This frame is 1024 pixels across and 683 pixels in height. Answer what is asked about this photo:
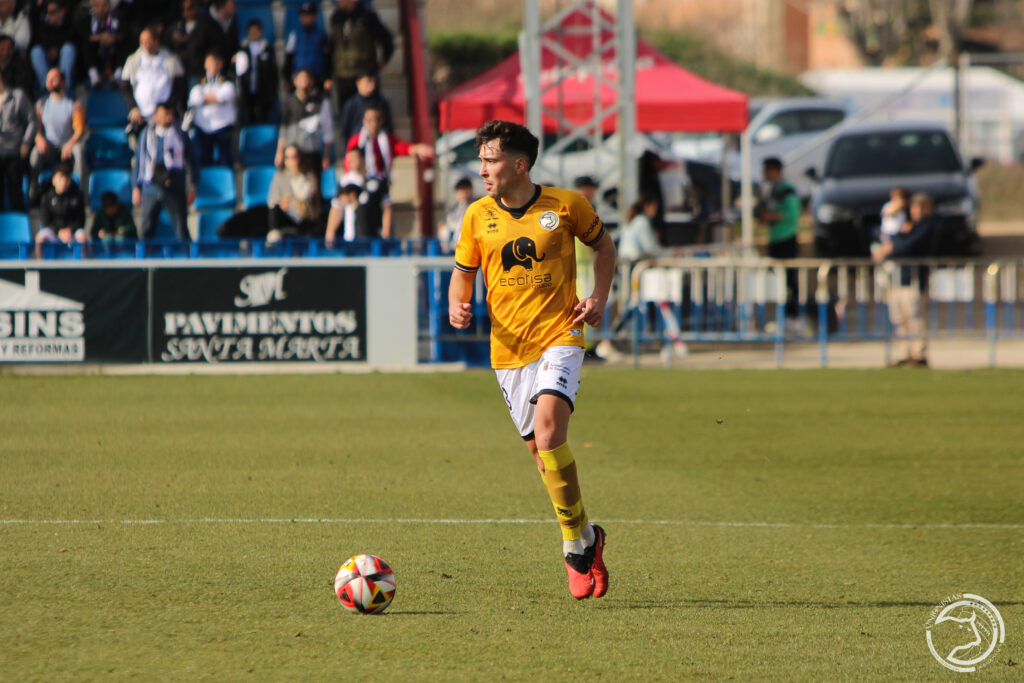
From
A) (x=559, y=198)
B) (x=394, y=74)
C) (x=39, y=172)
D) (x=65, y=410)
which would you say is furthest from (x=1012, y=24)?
(x=559, y=198)

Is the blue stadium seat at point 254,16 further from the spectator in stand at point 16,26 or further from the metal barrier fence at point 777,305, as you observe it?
the metal barrier fence at point 777,305

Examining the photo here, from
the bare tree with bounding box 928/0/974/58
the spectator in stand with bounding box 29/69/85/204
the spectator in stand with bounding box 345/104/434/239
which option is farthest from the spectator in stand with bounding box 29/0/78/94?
the bare tree with bounding box 928/0/974/58

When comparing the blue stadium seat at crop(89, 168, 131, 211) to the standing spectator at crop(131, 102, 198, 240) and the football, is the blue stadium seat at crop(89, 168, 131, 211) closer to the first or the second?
the standing spectator at crop(131, 102, 198, 240)

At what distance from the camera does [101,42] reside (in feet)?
71.7

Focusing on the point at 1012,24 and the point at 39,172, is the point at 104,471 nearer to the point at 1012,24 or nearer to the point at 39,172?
the point at 39,172

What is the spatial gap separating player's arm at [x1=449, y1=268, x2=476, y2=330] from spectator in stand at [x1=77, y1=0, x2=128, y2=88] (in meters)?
16.3

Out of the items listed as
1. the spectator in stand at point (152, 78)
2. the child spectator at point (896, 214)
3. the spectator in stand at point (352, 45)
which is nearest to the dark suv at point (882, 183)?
the child spectator at point (896, 214)

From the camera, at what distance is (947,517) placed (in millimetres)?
8922

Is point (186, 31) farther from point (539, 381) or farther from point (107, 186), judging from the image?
point (539, 381)

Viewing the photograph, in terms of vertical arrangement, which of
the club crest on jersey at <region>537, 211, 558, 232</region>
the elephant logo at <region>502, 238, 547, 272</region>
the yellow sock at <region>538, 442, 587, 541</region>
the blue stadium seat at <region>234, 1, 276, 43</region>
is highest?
the blue stadium seat at <region>234, 1, 276, 43</region>

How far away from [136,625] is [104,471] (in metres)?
4.55

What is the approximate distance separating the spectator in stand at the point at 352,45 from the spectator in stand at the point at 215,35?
1501 millimetres

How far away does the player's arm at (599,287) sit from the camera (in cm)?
675

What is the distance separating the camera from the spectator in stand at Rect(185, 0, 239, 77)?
21.3 metres
